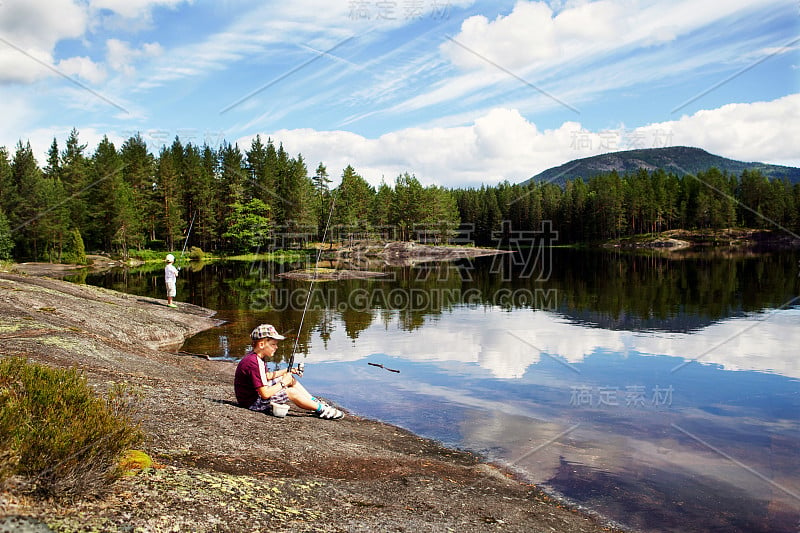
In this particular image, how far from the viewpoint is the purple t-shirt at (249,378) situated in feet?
34.2

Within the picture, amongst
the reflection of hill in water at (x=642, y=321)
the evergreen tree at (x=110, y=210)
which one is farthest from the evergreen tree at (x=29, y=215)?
the reflection of hill in water at (x=642, y=321)

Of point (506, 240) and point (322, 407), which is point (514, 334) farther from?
point (506, 240)

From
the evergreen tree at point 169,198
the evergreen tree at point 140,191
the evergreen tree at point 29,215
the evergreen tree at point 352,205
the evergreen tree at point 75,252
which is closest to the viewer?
the evergreen tree at point 29,215

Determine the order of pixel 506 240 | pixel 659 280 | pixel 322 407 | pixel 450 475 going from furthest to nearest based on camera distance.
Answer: pixel 506 240
pixel 659 280
pixel 322 407
pixel 450 475

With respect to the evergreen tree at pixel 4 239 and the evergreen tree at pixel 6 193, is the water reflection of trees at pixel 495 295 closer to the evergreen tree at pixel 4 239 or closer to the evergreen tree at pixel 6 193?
the evergreen tree at pixel 4 239

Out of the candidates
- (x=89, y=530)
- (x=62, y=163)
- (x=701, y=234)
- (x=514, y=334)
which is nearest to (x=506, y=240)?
(x=701, y=234)

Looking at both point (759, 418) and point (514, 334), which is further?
point (514, 334)

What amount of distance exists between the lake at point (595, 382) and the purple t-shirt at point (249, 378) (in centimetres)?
424

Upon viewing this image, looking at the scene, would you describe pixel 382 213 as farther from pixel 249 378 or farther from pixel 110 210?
pixel 249 378

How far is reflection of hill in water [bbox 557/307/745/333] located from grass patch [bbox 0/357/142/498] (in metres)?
25.2

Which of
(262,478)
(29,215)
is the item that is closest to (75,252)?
(29,215)

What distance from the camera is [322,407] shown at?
1180cm

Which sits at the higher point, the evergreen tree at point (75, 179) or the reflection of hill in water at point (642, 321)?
the evergreen tree at point (75, 179)

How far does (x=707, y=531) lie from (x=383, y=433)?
20.8 ft
